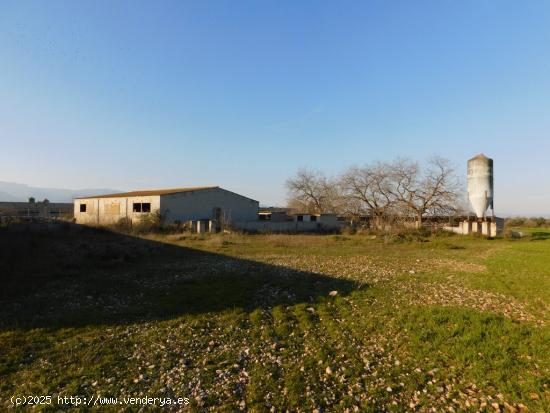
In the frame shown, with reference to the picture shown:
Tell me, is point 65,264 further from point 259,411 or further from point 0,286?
point 259,411

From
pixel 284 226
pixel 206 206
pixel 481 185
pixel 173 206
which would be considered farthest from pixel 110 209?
pixel 481 185

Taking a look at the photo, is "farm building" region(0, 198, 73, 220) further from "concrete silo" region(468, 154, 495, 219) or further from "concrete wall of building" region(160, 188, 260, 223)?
"concrete silo" region(468, 154, 495, 219)

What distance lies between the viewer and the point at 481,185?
3450 cm

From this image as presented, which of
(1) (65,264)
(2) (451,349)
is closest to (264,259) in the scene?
(1) (65,264)

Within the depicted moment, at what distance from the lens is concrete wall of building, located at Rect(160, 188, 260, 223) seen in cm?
3250

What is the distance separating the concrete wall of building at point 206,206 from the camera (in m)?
32.5

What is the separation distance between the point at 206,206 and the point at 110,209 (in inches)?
428

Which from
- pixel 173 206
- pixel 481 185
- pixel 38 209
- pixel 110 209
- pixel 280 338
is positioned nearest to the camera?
pixel 280 338

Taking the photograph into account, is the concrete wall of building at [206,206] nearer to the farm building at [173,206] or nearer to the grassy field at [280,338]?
the farm building at [173,206]

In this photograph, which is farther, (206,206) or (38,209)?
(38,209)

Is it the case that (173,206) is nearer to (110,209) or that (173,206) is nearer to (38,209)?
(110,209)

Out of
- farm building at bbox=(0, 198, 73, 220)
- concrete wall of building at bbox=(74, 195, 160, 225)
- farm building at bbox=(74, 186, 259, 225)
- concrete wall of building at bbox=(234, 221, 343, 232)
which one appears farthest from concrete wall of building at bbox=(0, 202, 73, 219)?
concrete wall of building at bbox=(234, 221, 343, 232)

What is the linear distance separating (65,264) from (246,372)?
11339 millimetres

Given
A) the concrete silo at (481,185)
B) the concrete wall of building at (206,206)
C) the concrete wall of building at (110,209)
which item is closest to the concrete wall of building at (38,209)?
the concrete wall of building at (110,209)
